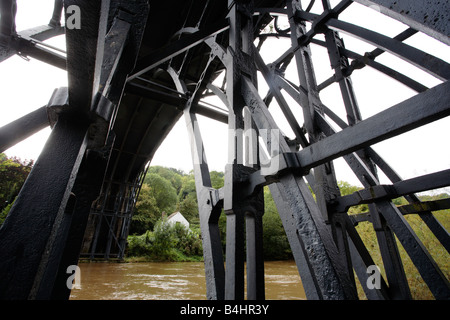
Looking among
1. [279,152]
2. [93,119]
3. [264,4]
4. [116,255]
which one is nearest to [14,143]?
[93,119]

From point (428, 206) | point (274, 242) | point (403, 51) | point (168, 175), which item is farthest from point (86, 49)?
point (168, 175)

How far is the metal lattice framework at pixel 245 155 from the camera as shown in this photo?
79cm

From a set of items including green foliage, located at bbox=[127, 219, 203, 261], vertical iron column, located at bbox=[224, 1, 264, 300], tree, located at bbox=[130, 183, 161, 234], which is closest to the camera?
vertical iron column, located at bbox=[224, 1, 264, 300]

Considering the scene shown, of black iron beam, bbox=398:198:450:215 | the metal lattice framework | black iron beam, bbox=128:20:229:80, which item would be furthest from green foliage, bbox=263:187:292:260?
black iron beam, bbox=128:20:229:80

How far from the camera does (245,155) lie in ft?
6.29

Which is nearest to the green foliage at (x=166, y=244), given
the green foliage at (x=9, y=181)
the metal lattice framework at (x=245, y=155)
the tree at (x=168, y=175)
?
the green foliage at (x=9, y=181)

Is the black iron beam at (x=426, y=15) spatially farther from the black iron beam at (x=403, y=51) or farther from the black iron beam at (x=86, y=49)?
the black iron beam at (x=403, y=51)

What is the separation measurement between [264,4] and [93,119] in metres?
5.33

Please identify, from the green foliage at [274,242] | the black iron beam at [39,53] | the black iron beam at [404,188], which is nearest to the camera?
the black iron beam at [404,188]

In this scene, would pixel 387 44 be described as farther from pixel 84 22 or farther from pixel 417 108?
pixel 84 22

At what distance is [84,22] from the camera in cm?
71

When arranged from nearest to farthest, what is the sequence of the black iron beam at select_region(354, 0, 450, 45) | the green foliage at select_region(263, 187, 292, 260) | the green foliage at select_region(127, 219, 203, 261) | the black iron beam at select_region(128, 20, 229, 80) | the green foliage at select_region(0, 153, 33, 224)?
the black iron beam at select_region(354, 0, 450, 45)
the black iron beam at select_region(128, 20, 229, 80)
the green foliage at select_region(0, 153, 33, 224)
the green foliage at select_region(127, 219, 203, 261)
the green foliage at select_region(263, 187, 292, 260)

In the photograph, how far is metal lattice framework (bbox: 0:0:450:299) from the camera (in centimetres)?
79

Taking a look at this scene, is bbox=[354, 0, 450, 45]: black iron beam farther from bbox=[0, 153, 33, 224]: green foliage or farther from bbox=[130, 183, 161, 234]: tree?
bbox=[130, 183, 161, 234]: tree
